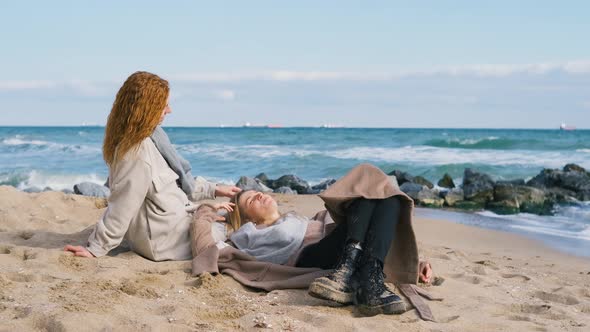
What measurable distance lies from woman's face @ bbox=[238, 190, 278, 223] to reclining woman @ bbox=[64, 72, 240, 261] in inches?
5.0

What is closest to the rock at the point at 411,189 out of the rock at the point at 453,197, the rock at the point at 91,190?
the rock at the point at 453,197

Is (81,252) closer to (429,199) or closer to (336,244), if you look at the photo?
(336,244)

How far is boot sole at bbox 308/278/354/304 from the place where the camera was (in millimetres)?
4055

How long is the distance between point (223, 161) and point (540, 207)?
1425 cm

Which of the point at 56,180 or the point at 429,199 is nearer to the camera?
the point at 429,199

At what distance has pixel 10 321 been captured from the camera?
3.72 m

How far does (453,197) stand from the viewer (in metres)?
12.8

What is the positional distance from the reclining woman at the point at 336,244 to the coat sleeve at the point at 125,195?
0.50 m

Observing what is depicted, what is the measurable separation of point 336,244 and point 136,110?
166 cm

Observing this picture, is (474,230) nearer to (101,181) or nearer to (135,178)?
(135,178)

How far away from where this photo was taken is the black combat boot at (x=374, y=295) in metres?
4.03

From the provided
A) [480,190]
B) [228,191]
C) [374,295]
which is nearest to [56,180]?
[480,190]

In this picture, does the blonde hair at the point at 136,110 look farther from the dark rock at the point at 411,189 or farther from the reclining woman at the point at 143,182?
the dark rock at the point at 411,189

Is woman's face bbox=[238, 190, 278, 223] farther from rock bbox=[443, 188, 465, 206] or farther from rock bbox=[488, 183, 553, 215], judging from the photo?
rock bbox=[443, 188, 465, 206]
